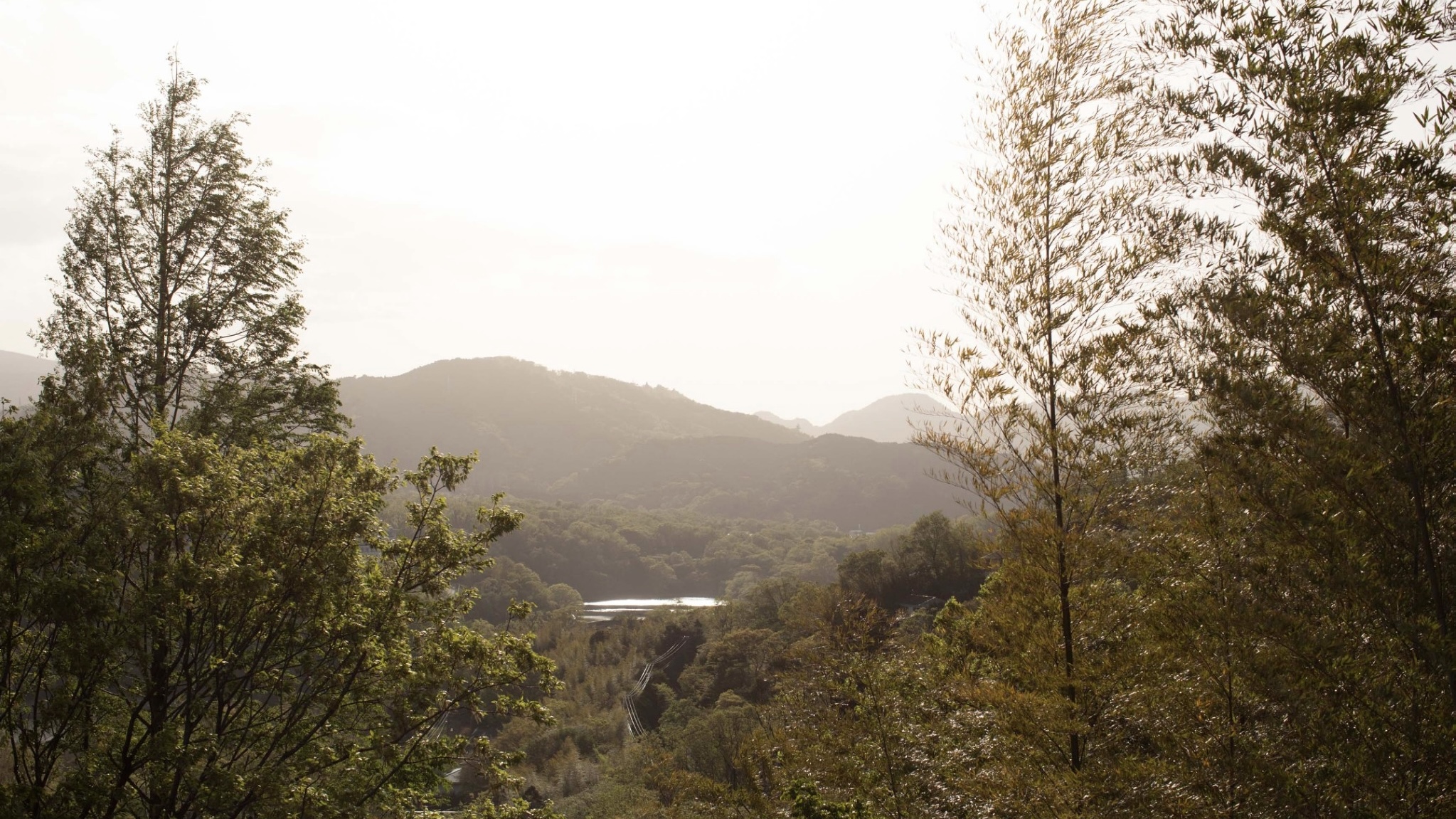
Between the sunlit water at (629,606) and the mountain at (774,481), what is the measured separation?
188 feet

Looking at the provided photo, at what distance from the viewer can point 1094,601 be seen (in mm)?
5051

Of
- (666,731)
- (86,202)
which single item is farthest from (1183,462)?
(666,731)

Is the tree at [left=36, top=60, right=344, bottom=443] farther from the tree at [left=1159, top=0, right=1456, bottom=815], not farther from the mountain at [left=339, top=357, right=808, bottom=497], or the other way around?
the mountain at [left=339, top=357, right=808, bottom=497]

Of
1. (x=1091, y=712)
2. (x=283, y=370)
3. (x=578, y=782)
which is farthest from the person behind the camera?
(x=578, y=782)

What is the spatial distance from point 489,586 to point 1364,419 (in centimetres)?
7026

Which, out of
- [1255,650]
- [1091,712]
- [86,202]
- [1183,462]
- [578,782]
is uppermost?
[86,202]

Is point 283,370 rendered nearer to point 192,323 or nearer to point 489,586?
point 192,323

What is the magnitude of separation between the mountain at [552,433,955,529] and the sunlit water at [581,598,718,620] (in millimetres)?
57173

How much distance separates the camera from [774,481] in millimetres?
160125

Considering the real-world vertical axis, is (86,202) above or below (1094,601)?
above

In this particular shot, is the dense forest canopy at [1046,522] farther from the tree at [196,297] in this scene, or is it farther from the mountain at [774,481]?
the mountain at [774,481]

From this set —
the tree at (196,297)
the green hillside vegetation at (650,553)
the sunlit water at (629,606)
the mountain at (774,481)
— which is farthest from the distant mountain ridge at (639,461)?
the tree at (196,297)

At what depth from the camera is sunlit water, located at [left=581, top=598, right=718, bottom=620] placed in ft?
236

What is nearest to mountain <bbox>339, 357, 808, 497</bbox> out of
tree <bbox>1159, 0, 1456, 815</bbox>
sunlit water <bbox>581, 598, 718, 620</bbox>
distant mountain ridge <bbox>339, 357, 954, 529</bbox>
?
distant mountain ridge <bbox>339, 357, 954, 529</bbox>
